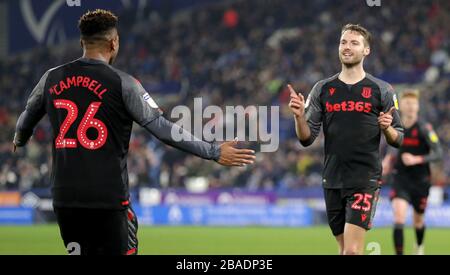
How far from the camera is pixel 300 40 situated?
29953 millimetres

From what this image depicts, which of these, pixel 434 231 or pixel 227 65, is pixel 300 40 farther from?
pixel 434 231

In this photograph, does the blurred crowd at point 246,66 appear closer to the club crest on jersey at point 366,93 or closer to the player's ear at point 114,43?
the club crest on jersey at point 366,93

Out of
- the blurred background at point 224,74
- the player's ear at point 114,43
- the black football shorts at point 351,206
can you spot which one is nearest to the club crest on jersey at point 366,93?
the black football shorts at point 351,206

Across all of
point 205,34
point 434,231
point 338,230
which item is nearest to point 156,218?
point 434,231

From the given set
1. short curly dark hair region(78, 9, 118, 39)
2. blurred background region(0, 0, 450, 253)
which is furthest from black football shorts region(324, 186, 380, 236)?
blurred background region(0, 0, 450, 253)

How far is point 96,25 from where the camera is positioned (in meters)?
6.15

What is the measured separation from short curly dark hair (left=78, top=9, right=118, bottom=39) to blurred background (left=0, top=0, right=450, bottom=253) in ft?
40.8

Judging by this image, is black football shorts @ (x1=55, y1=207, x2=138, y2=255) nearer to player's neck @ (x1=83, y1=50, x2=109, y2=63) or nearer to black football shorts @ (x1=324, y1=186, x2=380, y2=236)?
player's neck @ (x1=83, y1=50, x2=109, y2=63)

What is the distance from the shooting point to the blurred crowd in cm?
2484

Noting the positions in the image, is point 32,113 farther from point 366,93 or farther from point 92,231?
point 366,93

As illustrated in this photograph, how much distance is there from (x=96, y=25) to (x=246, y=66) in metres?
23.9

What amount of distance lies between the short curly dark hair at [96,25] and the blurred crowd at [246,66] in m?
17.5

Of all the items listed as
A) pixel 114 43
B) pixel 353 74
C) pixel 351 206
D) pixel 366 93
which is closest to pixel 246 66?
pixel 353 74

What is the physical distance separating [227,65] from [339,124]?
2225cm
